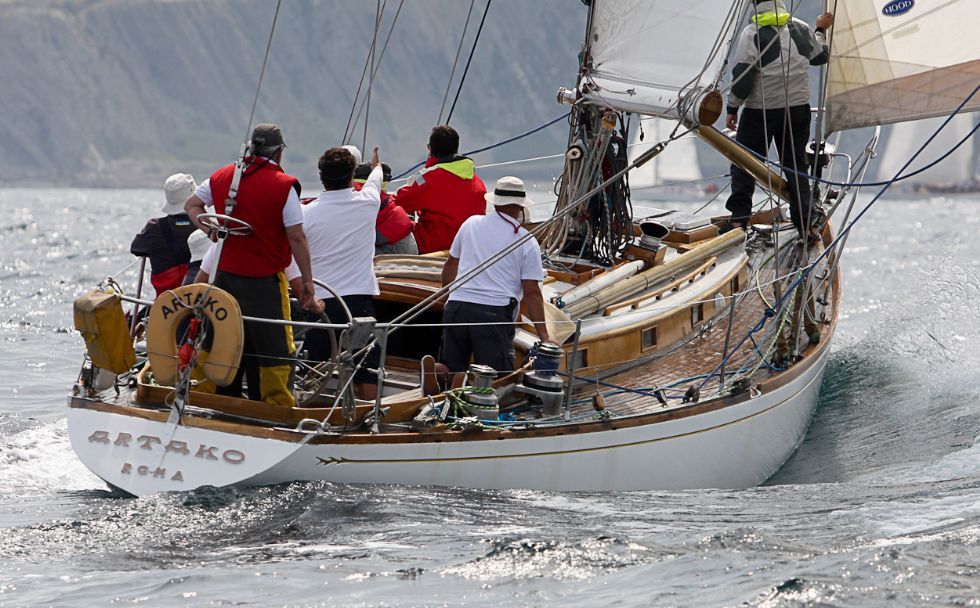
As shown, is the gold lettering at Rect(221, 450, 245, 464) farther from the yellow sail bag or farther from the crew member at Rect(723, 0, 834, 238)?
the crew member at Rect(723, 0, 834, 238)

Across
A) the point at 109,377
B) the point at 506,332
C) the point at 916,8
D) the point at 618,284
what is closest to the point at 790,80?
the point at 916,8

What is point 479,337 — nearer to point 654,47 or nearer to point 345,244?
point 345,244

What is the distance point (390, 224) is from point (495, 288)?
152 cm

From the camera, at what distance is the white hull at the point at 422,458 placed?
5621mm

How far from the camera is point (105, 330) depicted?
573 centimetres

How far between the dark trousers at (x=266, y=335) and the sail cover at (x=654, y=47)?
8.19 ft

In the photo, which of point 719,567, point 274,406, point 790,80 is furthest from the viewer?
point 790,80

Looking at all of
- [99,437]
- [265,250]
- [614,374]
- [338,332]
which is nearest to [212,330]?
[265,250]

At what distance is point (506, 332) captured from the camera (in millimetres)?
6328

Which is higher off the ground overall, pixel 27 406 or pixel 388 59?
pixel 388 59

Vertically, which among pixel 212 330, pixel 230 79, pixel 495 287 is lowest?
pixel 212 330

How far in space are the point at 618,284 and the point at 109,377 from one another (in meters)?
2.81

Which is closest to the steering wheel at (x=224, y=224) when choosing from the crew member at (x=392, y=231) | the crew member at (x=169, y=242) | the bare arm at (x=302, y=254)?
the bare arm at (x=302, y=254)

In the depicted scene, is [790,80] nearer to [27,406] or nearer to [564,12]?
[27,406]
